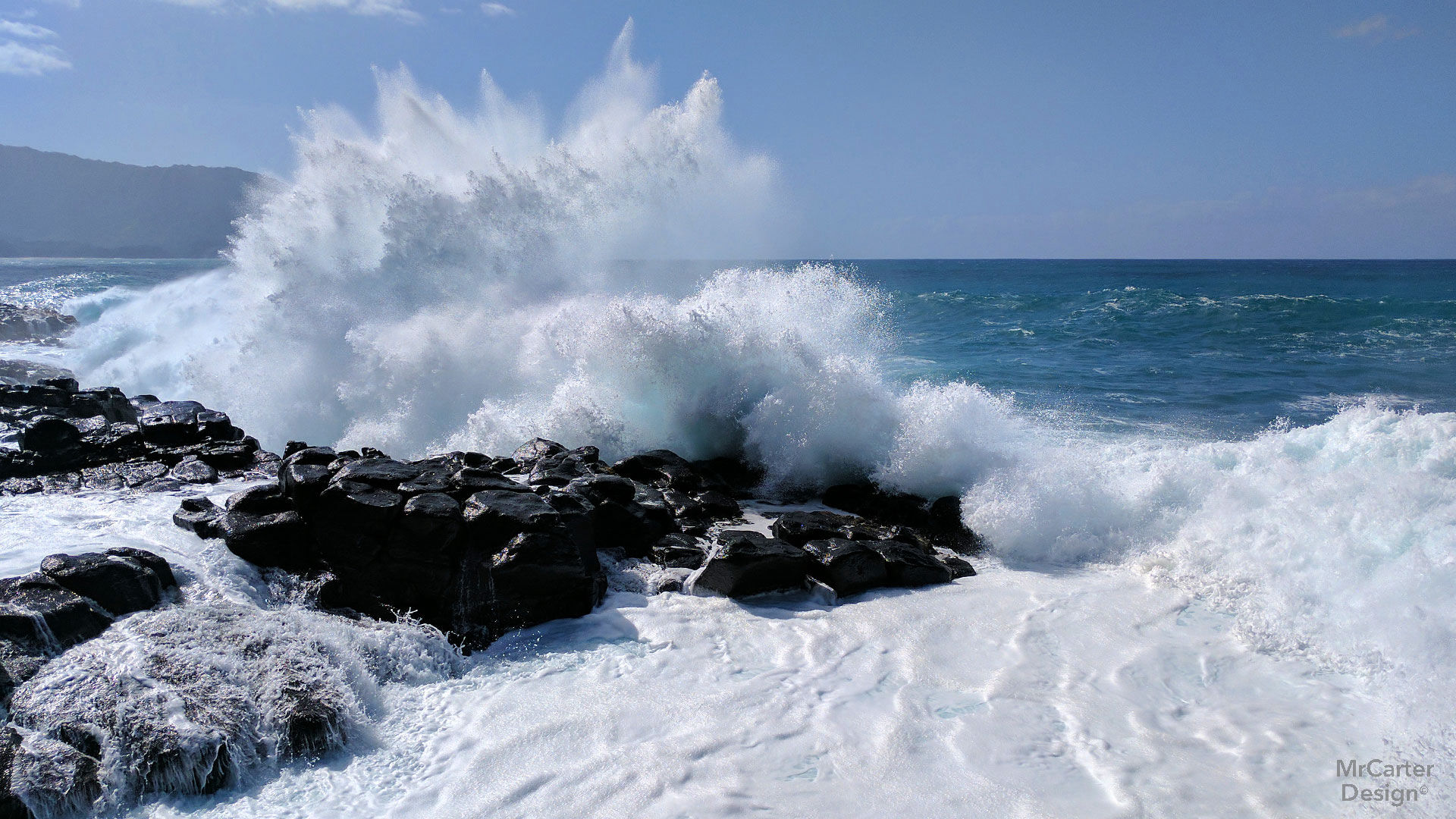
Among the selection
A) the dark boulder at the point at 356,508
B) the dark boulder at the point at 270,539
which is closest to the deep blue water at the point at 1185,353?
the dark boulder at the point at 356,508

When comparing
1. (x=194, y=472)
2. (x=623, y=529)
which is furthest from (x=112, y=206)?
(x=623, y=529)

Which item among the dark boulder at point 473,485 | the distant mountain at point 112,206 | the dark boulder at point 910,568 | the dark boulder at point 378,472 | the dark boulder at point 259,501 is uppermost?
the distant mountain at point 112,206

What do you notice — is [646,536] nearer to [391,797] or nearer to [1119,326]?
[391,797]

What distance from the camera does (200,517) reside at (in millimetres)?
6293

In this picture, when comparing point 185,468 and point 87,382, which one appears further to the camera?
point 87,382

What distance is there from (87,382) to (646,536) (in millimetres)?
17740

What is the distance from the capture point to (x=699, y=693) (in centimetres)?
465

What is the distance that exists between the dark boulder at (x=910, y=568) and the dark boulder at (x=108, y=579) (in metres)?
5.24

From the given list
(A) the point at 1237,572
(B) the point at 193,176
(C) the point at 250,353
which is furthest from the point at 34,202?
(A) the point at 1237,572

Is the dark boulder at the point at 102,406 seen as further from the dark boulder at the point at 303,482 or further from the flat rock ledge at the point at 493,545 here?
the dark boulder at the point at 303,482

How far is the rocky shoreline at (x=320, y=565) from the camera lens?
3.86 m

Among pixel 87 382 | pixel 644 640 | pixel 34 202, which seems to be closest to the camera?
pixel 644 640

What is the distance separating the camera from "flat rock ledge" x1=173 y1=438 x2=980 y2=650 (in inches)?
223

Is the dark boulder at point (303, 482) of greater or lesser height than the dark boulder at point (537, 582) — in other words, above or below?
above
